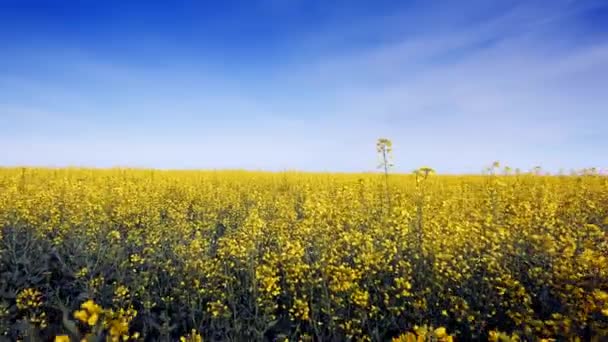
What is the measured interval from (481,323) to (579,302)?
739mm

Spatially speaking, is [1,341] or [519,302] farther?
[519,302]

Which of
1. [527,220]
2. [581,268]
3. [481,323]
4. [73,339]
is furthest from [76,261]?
[527,220]

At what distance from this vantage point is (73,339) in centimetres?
252

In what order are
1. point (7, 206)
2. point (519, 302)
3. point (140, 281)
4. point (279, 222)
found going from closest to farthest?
1. point (519, 302)
2. point (140, 281)
3. point (279, 222)
4. point (7, 206)

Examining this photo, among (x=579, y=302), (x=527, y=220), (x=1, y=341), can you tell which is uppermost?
(x=527, y=220)

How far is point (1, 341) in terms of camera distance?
2.68 m

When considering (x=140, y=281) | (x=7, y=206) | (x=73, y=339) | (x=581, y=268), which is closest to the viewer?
(x=73, y=339)

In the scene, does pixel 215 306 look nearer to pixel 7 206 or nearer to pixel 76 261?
pixel 76 261

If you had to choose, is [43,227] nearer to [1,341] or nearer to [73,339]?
[1,341]

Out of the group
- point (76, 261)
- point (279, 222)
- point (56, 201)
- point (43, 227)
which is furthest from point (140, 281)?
point (56, 201)

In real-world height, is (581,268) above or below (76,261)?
above

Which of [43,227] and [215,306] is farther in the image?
[43,227]

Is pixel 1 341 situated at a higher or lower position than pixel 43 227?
lower

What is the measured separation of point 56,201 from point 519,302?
8.16 metres
